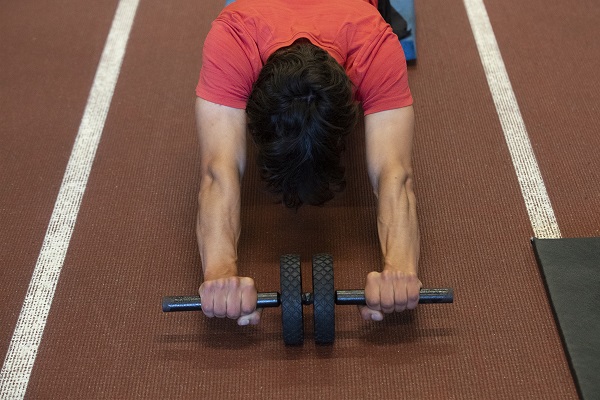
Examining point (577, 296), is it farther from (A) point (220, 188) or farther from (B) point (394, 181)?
(A) point (220, 188)

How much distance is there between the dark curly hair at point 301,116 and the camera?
166cm

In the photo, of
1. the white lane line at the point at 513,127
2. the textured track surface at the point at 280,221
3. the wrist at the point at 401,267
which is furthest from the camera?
the white lane line at the point at 513,127

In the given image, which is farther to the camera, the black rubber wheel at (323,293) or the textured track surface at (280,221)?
the textured track surface at (280,221)

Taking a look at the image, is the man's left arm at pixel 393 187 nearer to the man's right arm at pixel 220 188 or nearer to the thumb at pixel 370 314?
the thumb at pixel 370 314

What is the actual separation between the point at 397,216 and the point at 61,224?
4.19 ft

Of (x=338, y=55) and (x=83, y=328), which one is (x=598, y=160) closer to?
(x=338, y=55)

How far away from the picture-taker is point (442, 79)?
107 inches

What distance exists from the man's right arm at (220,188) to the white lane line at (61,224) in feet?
2.05

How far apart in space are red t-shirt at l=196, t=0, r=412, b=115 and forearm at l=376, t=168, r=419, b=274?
0.24 meters

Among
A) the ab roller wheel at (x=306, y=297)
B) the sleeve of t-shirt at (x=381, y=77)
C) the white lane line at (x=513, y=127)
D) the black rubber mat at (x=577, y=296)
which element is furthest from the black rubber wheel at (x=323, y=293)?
the white lane line at (x=513, y=127)

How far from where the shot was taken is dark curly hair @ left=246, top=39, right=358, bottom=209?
1656 mm

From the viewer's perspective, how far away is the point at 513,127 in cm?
251

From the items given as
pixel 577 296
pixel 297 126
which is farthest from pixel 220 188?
pixel 577 296

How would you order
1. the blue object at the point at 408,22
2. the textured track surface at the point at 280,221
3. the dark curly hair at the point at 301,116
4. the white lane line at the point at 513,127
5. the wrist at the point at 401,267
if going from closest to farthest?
the dark curly hair at the point at 301,116 → the wrist at the point at 401,267 → the textured track surface at the point at 280,221 → the white lane line at the point at 513,127 → the blue object at the point at 408,22
